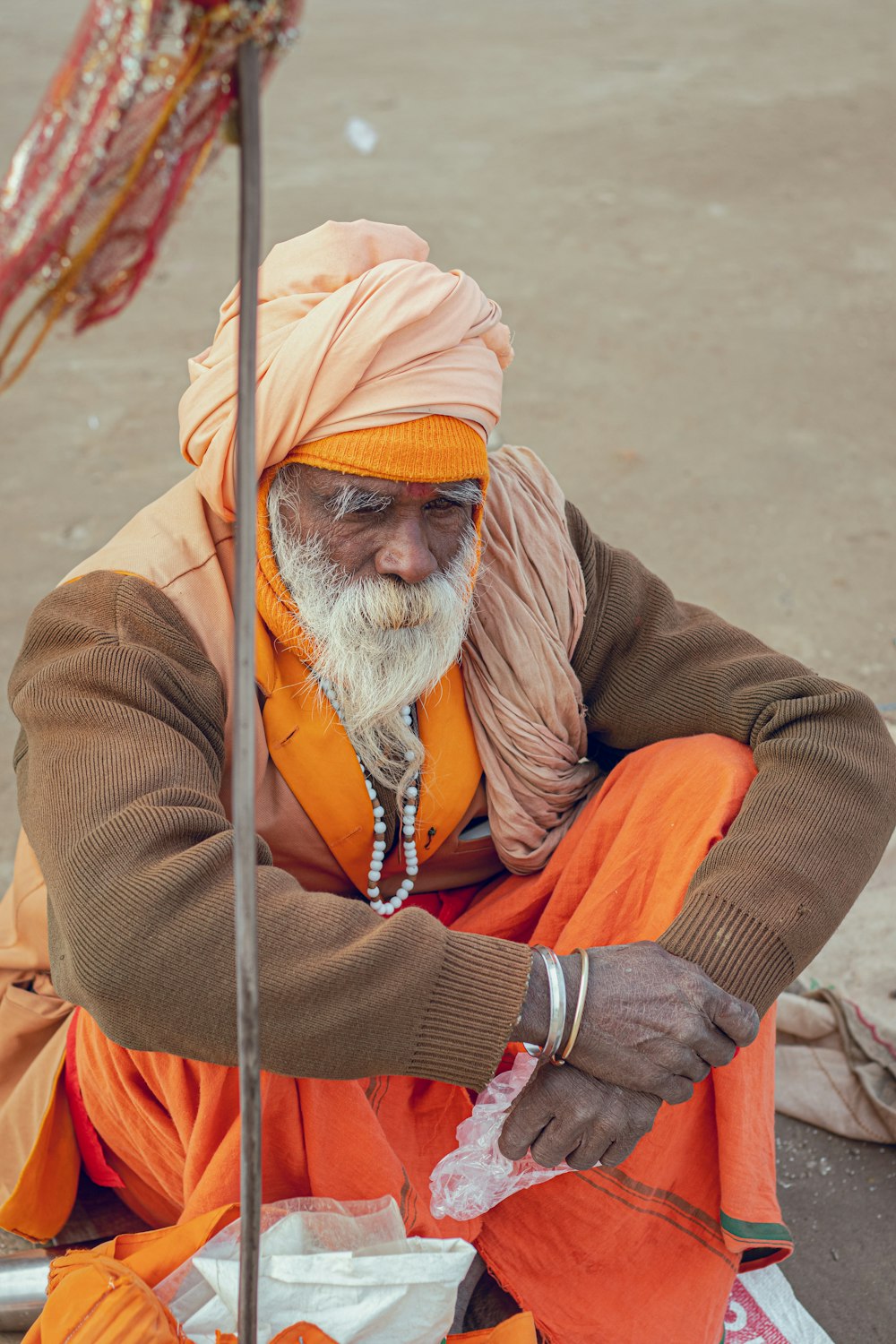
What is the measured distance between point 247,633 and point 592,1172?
1.25m

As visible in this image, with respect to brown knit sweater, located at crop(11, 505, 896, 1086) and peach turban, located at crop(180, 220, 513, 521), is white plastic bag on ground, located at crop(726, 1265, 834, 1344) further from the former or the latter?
peach turban, located at crop(180, 220, 513, 521)

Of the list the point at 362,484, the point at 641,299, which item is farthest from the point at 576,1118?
the point at 641,299

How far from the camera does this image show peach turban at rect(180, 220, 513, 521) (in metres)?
1.93

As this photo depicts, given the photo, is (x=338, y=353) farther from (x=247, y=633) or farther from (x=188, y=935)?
(x=247, y=633)

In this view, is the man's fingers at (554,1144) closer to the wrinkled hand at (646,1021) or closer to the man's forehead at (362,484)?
the wrinkled hand at (646,1021)

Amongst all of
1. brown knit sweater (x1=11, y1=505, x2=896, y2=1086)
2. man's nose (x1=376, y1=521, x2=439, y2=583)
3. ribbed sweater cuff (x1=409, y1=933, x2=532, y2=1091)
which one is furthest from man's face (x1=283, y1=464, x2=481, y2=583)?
ribbed sweater cuff (x1=409, y1=933, x2=532, y2=1091)

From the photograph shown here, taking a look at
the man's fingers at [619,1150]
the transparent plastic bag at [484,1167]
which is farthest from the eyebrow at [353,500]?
the man's fingers at [619,1150]

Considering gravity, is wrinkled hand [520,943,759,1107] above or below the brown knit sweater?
below

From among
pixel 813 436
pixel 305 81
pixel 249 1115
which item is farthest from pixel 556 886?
pixel 305 81

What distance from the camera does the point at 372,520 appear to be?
2049 mm

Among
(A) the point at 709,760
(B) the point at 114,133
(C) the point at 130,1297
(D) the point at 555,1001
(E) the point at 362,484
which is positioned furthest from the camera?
(A) the point at 709,760

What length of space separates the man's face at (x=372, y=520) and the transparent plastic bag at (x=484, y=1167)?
2.52 feet

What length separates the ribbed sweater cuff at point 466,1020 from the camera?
5.55ft

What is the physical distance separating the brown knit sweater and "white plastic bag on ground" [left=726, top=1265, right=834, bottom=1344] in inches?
23.3
